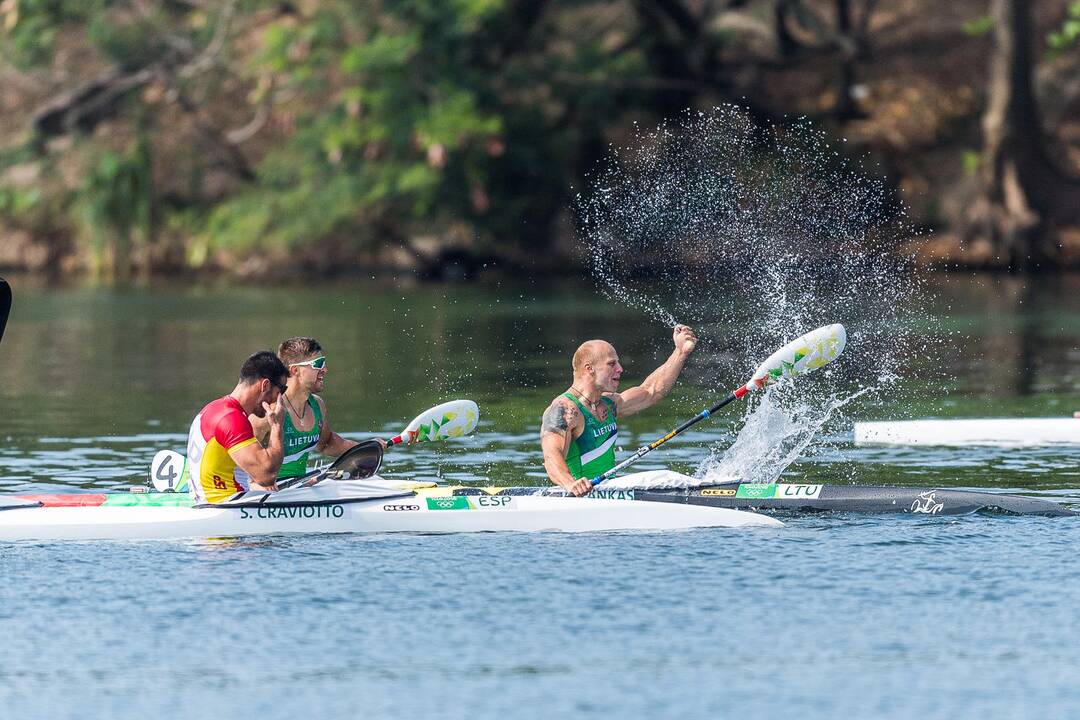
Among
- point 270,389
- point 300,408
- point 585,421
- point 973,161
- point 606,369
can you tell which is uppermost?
point 973,161

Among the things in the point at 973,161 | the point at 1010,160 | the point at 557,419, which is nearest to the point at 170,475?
the point at 557,419

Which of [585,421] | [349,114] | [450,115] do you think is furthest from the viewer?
[349,114]

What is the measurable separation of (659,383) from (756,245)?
28.6 metres

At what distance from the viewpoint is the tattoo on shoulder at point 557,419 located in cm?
1460

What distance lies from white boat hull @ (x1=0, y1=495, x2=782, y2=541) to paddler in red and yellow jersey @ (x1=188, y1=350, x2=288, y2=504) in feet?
0.75

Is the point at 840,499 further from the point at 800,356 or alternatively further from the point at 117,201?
the point at 117,201

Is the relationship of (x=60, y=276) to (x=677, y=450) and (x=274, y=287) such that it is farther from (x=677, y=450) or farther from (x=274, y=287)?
(x=677, y=450)

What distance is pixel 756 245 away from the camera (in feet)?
143

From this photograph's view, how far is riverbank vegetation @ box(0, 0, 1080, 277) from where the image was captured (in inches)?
1865

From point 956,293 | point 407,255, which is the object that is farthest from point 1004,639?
point 407,255

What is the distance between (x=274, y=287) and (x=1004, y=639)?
3934 cm

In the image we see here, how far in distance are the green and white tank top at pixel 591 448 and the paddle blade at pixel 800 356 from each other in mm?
1672

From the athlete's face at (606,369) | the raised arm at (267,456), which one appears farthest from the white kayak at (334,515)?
the athlete's face at (606,369)

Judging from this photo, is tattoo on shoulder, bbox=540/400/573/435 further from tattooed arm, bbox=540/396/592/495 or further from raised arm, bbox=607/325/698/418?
A: raised arm, bbox=607/325/698/418
